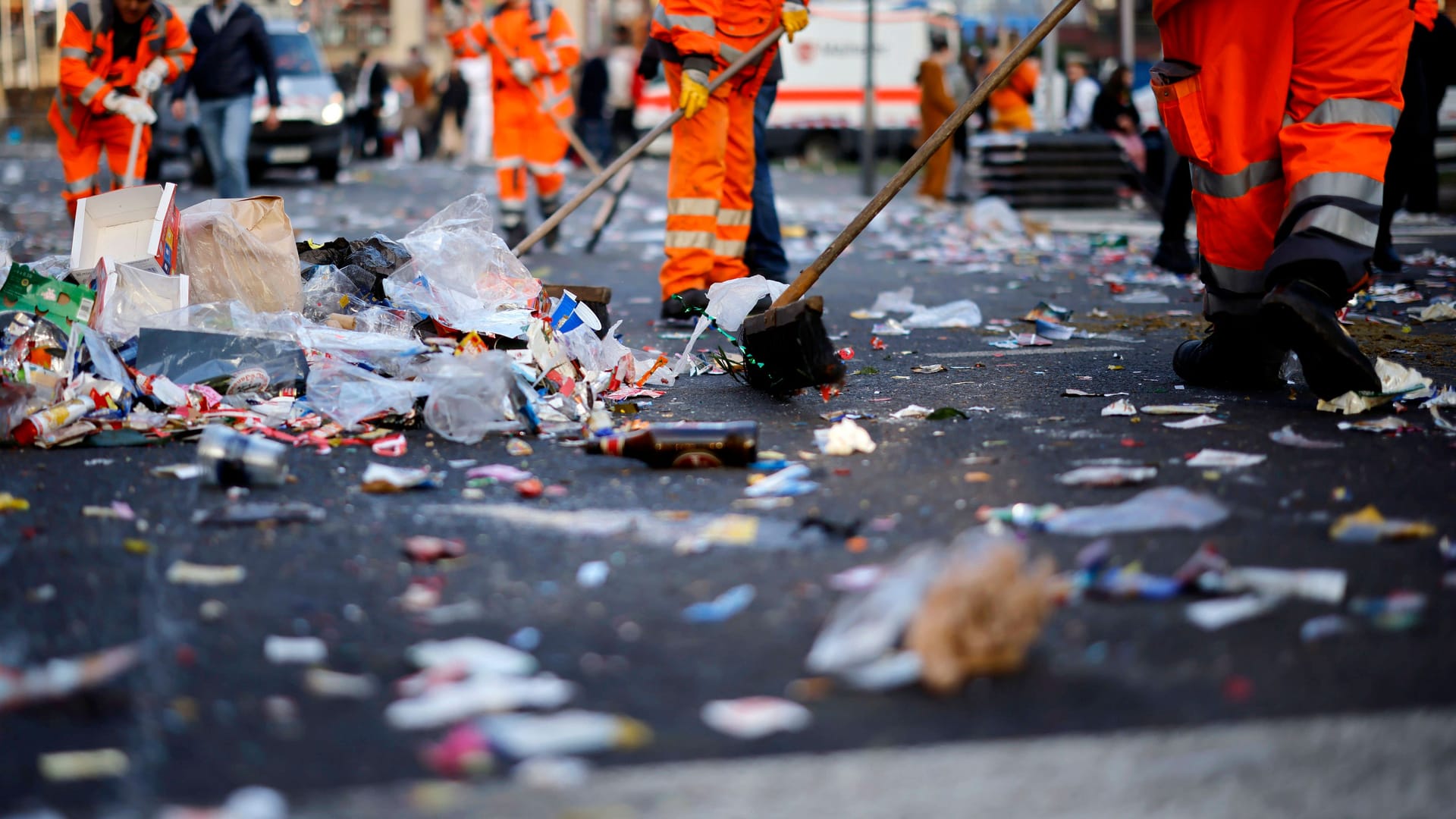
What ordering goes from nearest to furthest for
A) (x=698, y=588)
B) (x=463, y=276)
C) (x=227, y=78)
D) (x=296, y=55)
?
(x=698, y=588)
(x=463, y=276)
(x=227, y=78)
(x=296, y=55)

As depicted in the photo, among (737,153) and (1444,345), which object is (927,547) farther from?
(737,153)

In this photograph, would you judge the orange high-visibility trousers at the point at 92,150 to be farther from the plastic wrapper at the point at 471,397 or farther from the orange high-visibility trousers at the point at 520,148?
the plastic wrapper at the point at 471,397

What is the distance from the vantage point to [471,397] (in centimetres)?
390

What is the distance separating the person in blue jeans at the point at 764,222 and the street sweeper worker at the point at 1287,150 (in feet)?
8.67

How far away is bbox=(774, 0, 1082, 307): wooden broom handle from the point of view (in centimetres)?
454

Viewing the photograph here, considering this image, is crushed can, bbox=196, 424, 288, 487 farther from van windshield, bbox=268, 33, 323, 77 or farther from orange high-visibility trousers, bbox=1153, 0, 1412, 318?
van windshield, bbox=268, 33, 323, 77

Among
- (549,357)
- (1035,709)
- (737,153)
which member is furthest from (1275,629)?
(737,153)

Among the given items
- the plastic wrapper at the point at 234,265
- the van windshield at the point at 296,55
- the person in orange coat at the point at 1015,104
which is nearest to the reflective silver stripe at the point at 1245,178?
the plastic wrapper at the point at 234,265

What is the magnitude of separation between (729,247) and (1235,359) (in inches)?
101

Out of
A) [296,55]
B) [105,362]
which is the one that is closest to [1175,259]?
[105,362]

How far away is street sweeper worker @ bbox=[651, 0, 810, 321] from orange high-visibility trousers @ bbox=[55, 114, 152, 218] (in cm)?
369

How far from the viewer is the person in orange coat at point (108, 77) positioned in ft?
26.8

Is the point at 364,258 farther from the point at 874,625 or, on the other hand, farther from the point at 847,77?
the point at 847,77

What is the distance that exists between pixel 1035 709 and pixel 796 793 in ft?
1.26
